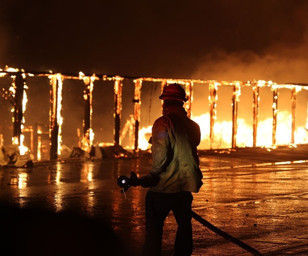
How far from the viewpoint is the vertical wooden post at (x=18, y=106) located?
17672 mm

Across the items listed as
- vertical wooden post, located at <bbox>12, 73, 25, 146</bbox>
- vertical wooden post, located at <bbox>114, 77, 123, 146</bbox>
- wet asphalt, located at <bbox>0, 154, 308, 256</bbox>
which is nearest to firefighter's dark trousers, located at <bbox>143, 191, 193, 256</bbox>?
wet asphalt, located at <bbox>0, 154, 308, 256</bbox>

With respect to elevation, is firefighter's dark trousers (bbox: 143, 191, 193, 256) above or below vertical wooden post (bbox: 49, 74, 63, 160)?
below

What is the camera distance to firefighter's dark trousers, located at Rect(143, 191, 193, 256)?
18.3 ft

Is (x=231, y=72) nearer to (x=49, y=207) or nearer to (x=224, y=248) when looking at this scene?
(x=49, y=207)

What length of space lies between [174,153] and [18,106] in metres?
12.9

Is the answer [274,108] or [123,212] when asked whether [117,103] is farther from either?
[123,212]

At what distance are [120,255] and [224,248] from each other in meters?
1.20

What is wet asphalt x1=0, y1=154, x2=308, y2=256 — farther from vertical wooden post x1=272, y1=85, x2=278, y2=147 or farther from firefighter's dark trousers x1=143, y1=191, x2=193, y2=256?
vertical wooden post x1=272, y1=85, x2=278, y2=147

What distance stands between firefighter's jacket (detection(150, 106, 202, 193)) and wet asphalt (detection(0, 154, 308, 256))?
1436mm

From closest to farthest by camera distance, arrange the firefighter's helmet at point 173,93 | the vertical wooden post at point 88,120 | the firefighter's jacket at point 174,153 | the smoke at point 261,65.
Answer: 1. the firefighter's jacket at point 174,153
2. the firefighter's helmet at point 173,93
3. the vertical wooden post at point 88,120
4. the smoke at point 261,65

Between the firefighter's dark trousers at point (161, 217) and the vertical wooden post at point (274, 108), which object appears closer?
the firefighter's dark trousers at point (161, 217)

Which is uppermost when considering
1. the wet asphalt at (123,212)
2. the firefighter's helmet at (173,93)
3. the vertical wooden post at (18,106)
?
the vertical wooden post at (18,106)

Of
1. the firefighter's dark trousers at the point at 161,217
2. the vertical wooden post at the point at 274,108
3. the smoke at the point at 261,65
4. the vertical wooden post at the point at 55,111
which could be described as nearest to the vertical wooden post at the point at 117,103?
the vertical wooden post at the point at 55,111

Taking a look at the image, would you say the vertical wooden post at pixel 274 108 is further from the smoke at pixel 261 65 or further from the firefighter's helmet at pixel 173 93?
the firefighter's helmet at pixel 173 93
